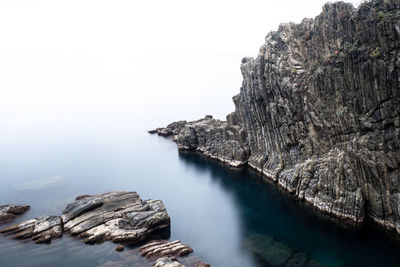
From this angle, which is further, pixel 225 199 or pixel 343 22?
pixel 225 199

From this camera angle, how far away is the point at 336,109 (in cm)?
4272

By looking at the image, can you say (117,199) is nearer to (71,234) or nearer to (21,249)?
(71,234)

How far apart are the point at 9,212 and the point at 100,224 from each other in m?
19.3

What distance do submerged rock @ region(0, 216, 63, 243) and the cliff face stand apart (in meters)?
38.1

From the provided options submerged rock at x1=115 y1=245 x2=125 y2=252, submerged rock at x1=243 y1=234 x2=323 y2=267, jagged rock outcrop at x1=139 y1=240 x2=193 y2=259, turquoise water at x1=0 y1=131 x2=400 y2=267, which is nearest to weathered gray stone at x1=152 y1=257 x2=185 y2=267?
jagged rock outcrop at x1=139 y1=240 x2=193 y2=259

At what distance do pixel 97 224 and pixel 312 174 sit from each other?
34.1m

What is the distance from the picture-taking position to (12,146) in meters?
110

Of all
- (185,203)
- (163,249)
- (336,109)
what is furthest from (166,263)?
(336,109)

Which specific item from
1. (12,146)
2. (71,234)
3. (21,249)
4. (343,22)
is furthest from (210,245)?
(12,146)

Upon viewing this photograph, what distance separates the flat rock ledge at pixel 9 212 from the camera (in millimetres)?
46559

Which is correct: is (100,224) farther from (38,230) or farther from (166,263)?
(166,263)

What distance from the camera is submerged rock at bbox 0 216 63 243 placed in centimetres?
3975

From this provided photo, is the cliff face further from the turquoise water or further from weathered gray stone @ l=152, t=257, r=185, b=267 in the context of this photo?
weathered gray stone @ l=152, t=257, r=185, b=267

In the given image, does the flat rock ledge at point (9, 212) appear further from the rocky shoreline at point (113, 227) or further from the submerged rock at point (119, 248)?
the submerged rock at point (119, 248)
